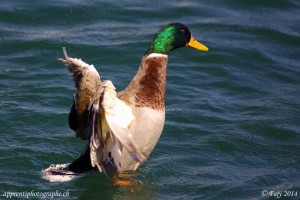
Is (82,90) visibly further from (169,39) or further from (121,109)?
(169,39)

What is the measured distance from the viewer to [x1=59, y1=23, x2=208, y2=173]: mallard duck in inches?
239

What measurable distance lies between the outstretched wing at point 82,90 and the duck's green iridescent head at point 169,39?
598 millimetres

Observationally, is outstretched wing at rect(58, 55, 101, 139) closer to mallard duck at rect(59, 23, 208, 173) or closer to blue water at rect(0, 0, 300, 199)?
mallard duck at rect(59, 23, 208, 173)

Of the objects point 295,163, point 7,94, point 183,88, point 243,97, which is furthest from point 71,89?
point 295,163

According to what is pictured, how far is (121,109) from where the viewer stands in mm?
6203

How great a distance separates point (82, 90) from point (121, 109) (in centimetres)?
72


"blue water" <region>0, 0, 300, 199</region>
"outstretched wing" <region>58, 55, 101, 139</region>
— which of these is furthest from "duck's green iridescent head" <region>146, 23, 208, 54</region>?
"blue water" <region>0, 0, 300, 199</region>

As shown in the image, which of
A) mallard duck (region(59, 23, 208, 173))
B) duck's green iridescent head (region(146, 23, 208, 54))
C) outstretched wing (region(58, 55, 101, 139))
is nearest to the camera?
mallard duck (region(59, 23, 208, 173))

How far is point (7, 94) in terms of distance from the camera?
8.95 m

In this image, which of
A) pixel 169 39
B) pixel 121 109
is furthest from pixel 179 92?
pixel 121 109

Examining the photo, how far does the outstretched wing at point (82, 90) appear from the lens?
22.2 feet

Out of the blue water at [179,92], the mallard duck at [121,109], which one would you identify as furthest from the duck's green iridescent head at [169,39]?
the blue water at [179,92]

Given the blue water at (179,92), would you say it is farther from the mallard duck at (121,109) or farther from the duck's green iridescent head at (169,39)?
the duck's green iridescent head at (169,39)

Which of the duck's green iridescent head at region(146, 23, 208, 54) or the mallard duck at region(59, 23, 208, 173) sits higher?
the duck's green iridescent head at region(146, 23, 208, 54)
